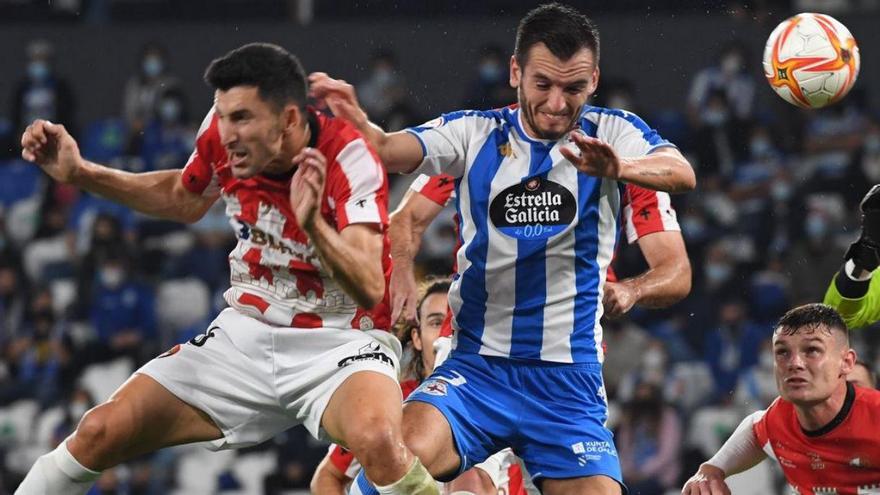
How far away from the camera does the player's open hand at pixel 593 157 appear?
516cm

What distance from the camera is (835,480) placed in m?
6.54

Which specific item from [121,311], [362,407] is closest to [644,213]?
[362,407]

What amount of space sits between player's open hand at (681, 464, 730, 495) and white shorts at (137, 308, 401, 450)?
169 centimetres

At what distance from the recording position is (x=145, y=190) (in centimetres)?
576

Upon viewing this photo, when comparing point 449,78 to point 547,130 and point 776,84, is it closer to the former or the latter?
point 776,84

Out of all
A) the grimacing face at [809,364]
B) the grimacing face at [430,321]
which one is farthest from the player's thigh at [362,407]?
the grimacing face at [809,364]

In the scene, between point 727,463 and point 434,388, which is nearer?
point 434,388

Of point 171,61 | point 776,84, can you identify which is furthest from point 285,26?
point 776,84

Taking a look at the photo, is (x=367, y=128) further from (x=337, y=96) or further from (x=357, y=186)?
(x=357, y=186)

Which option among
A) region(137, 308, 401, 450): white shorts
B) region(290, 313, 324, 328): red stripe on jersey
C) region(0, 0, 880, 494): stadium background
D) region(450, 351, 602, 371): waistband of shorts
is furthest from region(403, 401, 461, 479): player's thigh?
region(0, 0, 880, 494): stadium background

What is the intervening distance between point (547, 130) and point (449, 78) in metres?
9.20

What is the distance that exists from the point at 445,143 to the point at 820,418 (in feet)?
6.89

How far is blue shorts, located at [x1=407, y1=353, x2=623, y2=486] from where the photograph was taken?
580 centimetres

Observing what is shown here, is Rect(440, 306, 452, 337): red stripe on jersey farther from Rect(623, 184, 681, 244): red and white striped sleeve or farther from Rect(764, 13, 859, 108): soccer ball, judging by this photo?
Rect(764, 13, 859, 108): soccer ball
